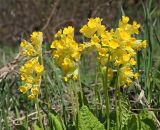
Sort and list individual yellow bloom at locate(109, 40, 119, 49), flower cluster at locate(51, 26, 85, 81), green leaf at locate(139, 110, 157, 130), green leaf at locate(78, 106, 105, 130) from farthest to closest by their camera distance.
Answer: green leaf at locate(139, 110, 157, 130), green leaf at locate(78, 106, 105, 130), flower cluster at locate(51, 26, 85, 81), individual yellow bloom at locate(109, 40, 119, 49)

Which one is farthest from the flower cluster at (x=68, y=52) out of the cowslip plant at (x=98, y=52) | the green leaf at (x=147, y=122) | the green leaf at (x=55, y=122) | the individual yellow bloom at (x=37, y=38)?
the green leaf at (x=147, y=122)

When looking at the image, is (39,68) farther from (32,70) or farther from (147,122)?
(147,122)

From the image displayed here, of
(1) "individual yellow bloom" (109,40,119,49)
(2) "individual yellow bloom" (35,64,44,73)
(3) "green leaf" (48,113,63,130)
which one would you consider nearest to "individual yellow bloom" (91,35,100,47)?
(1) "individual yellow bloom" (109,40,119,49)

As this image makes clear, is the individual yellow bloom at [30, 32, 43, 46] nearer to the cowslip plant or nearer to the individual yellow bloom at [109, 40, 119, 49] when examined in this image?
A: the cowslip plant

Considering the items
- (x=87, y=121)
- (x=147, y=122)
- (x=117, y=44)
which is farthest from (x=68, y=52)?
(x=147, y=122)

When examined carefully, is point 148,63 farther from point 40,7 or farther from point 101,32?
point 40,7

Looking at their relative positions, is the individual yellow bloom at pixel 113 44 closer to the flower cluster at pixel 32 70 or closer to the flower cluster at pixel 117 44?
the flower cluster at pixel 117 44
